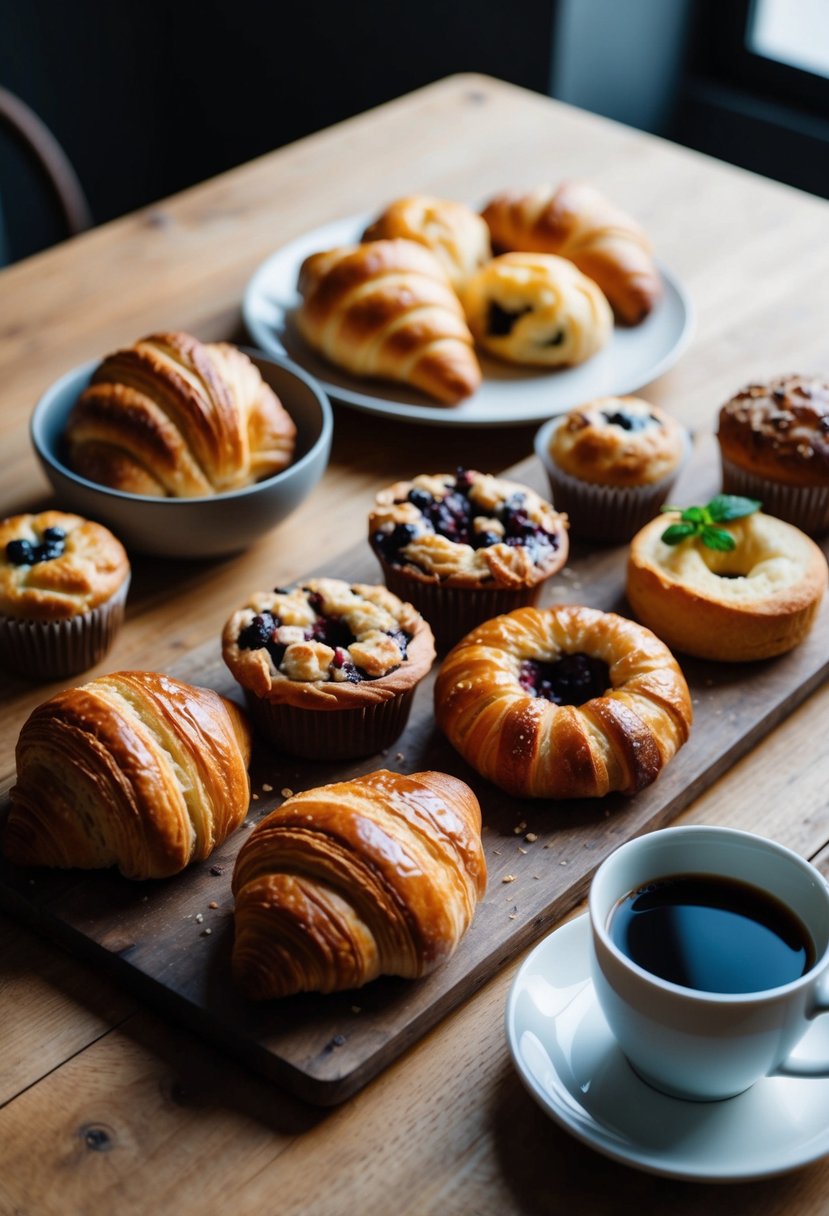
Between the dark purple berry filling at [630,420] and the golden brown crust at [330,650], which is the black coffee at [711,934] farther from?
the dark purple berry filling at [630,420]

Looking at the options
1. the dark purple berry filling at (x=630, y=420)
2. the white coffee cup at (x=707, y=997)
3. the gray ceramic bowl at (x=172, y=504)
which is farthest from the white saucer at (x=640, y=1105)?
the dark purple berry filling at (x=630, y=420)

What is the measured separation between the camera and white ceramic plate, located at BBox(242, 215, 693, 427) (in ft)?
6.68

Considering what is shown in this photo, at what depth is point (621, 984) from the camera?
1.06 metres

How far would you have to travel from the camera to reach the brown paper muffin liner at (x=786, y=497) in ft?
5.90

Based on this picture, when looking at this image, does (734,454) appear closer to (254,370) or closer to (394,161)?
(254,370)

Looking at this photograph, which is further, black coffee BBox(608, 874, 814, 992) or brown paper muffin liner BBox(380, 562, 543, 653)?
brown paper muffin liner BBox(380, 562, 543, 653)

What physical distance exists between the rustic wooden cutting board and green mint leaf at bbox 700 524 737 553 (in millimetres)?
144

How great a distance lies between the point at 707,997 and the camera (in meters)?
1.02

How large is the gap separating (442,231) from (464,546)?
79cm

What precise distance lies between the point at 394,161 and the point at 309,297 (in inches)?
29.9

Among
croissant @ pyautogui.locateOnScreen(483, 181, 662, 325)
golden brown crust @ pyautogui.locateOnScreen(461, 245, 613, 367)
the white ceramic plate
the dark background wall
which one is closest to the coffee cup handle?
the white ceramic plate

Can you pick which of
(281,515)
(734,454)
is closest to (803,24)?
(734,454)

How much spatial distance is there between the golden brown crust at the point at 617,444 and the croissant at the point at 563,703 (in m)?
0.29

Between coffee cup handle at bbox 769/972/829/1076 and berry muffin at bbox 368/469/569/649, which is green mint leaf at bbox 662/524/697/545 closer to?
berry muffin at bbox 368/469/569/649
